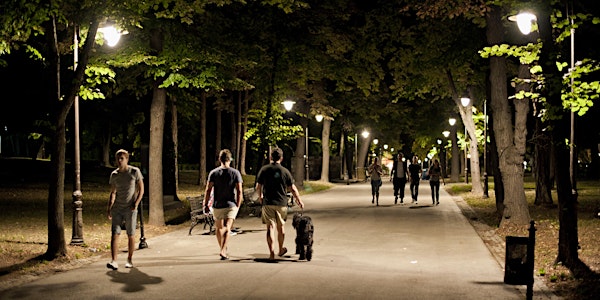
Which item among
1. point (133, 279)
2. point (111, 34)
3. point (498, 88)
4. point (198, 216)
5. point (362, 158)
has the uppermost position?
point (111, 34)

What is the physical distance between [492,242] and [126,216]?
7.81 metres

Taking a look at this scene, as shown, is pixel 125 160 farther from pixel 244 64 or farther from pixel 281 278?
pixel 244 64

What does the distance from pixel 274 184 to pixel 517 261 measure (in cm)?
451

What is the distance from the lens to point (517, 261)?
9.30 m

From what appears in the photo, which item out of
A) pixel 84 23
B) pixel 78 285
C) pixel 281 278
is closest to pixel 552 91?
pixel 281 278

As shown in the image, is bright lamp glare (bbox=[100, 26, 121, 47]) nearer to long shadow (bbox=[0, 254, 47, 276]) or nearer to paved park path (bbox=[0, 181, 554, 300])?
Answer: paved park path (bbox=[0, 181, 554, 300])

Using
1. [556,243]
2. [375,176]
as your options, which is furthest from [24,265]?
[375,176]

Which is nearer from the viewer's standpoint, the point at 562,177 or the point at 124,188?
the point at 562,177

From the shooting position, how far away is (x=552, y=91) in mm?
10859

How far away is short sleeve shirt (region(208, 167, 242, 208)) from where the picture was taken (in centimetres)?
1218

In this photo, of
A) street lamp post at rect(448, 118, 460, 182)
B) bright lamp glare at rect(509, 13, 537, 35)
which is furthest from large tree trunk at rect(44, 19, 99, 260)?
street lamp post at rect(448, 118, 460, 182)

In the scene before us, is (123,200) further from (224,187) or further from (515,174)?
(515,174)

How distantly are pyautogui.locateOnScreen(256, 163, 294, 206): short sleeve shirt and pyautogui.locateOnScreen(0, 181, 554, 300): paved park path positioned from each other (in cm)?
102

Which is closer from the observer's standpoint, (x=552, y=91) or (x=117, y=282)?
(x=117, y=282)
